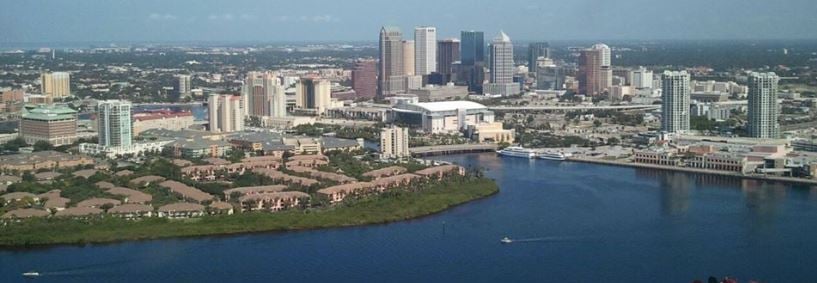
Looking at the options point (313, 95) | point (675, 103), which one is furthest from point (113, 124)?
point (675, 103)

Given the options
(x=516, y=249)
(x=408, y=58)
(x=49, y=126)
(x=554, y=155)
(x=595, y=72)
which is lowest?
(x=516, y=249)

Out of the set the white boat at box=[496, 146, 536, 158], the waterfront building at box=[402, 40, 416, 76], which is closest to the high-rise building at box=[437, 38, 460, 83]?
the waterfront building at box=[402, 40, 416, 76]

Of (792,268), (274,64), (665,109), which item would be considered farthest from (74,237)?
(274,64)

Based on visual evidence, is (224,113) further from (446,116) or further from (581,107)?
(581,107)

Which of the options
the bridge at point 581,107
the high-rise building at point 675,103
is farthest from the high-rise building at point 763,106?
the bridge at point 581,107

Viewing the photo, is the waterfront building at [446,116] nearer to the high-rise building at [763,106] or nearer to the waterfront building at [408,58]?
the high-rise building at [763,106]

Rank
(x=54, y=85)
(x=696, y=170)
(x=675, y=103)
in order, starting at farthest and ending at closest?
(x=54, y=85) → (x=675, y=103) → (x=696, y=170)
